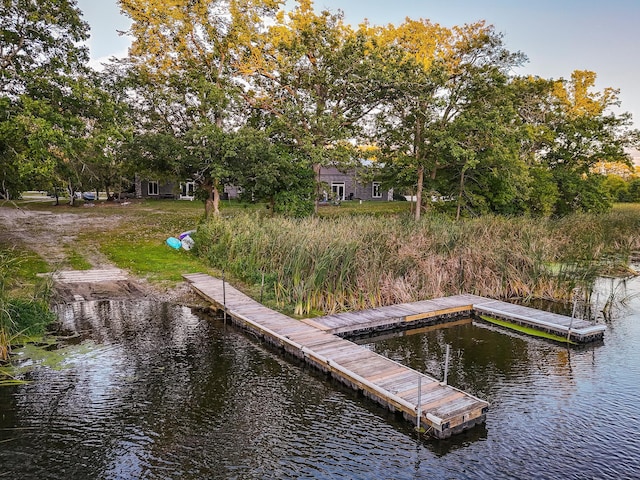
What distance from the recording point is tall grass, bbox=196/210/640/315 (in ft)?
29.1

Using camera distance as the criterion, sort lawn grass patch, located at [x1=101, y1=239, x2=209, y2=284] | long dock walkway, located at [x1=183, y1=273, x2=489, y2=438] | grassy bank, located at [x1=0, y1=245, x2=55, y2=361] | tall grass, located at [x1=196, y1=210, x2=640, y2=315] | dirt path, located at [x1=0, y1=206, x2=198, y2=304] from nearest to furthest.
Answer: long dock walkway, located at [x1=183, y1=273, x2=489, y2=438], grassy bank, located at [x1=0, y1=245, x2=55, y2=361], tall grass, located at [x1=196, y1=210, x2=640, y2=315], dirt path, located at [x1=0, y1=206, x2=198, y2=304], lawn grass patch, located at [x1=101, y1=239, x2=209, y2=284]

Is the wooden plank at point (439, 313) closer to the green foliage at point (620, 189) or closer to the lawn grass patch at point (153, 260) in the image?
the lawn grass patch at point (153, 260)

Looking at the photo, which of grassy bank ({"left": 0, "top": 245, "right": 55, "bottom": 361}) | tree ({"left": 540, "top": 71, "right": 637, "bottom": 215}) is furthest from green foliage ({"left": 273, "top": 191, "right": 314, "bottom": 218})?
tree ({"left": 540, "top": 71, "right": 637, "bottom": 215})

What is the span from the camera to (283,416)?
16.5ft

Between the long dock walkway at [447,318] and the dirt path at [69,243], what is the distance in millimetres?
3756

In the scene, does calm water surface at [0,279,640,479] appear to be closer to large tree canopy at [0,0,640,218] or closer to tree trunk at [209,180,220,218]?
large tree canopy at [0,0,640,218]

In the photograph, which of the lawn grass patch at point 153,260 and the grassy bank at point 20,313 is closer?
the grassy bank at point 20,313

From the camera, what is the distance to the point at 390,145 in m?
18.8

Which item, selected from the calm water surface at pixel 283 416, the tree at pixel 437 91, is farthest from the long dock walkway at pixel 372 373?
the tree at pixel 437 91

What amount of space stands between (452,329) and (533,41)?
13.8 meters

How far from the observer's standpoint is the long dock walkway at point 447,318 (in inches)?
301

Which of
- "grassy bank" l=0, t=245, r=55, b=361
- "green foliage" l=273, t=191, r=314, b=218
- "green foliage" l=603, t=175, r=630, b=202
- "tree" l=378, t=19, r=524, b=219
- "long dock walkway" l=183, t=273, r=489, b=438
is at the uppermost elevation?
"tree" l=378, t=19, r=524, b=219

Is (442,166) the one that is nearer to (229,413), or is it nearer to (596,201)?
(596,201)

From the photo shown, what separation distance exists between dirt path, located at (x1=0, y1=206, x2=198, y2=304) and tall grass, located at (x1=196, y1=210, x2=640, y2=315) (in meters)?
2.16
